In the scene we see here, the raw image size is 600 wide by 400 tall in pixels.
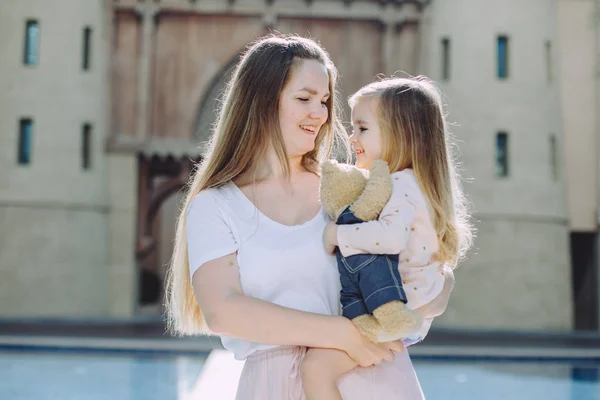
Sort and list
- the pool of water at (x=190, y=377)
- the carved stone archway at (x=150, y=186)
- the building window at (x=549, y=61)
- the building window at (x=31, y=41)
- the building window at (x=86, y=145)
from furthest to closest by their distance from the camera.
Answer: the building window at (x=549, y=61)
the carved stone archway at (x=150, y=186)
the building window at (x=86, y=145)
the building window at (x=31, y=41)
the pool of water at (x=190, y=377)

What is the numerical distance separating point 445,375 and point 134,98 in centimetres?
887

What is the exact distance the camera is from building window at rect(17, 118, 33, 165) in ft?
44.7

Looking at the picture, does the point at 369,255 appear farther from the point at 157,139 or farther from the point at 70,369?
the point at 157,139

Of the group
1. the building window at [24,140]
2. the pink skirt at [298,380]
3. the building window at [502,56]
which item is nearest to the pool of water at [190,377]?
the pink skirt at [298,380]

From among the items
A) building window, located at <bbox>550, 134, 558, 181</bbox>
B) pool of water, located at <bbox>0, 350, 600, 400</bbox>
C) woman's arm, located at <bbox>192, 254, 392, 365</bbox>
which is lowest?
pool of water, located at <bbox>0, 350, 600, 400</bbox>

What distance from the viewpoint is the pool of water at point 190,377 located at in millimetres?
6566

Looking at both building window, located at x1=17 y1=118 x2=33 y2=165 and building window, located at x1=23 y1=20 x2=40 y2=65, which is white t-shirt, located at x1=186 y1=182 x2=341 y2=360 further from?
building window, located at x1=23 y1=20 x2=40 y2=65

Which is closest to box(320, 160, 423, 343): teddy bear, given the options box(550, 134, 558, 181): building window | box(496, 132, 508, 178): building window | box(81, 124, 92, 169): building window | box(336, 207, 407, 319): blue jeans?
box(336, 207, 407, 319): blue jeans

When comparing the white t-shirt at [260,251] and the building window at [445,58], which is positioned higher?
the building window at [445,58]

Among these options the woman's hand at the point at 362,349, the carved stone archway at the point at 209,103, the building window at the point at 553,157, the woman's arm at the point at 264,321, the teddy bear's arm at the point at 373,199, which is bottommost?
the woman's hand at the point at 362,349

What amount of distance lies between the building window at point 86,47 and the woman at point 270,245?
12.9 metres

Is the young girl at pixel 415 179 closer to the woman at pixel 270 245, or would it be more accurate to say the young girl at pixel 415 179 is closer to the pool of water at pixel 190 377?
the woman at pixel 270 245

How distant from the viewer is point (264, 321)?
5.12ft

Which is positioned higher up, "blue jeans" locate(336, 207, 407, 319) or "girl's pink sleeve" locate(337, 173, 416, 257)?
"girl's pink sleeve" locate(337, 173, 416, 257)
